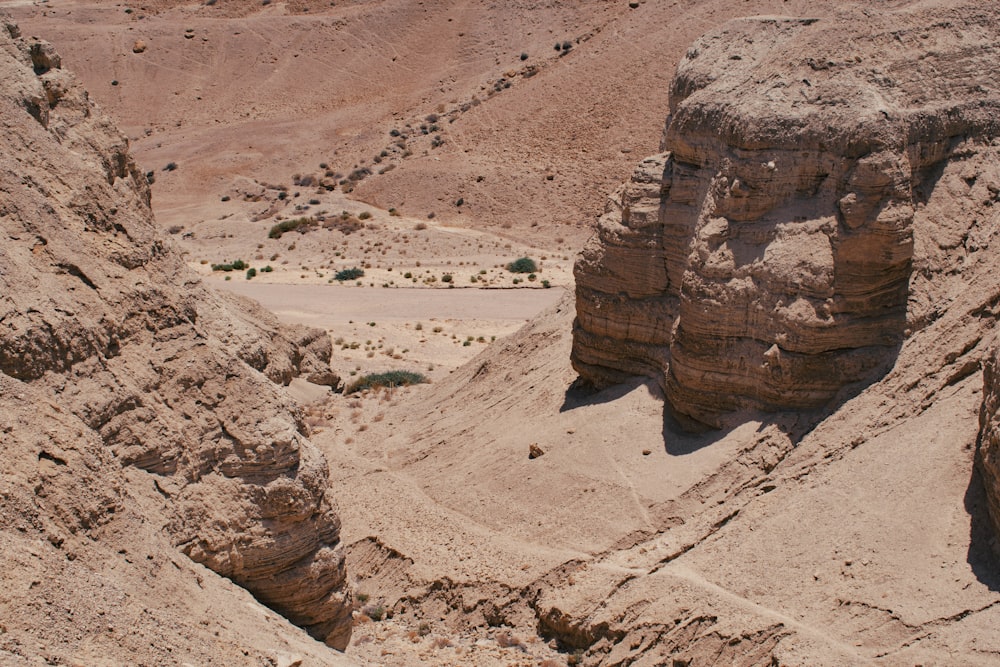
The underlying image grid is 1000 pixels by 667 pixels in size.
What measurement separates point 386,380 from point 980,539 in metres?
13.4

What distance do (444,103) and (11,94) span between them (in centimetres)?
4767

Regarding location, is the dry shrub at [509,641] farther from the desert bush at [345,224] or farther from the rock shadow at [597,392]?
the desert bush at [345,224]

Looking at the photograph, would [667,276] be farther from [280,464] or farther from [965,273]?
[280,464]

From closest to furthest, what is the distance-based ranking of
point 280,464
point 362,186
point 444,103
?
point 280,464
point 362,186
point 444,103

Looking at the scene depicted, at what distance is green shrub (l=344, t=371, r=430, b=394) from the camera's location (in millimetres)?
19620

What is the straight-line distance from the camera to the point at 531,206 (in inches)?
1684

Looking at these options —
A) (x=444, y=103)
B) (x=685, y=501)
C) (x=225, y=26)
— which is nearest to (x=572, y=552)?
(x=685, y=501)

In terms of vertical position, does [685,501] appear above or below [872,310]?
below

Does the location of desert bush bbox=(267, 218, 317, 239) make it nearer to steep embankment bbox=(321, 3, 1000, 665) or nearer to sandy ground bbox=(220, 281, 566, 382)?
sandy ground bbox=(220, 281, 566, 382)

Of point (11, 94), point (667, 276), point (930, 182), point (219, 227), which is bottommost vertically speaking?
point (219, 227)

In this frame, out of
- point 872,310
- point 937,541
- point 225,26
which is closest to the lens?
point 937,541

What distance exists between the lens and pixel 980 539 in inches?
317

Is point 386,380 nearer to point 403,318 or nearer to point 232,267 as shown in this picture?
point 403,318

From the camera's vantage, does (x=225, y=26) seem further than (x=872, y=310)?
Yes
